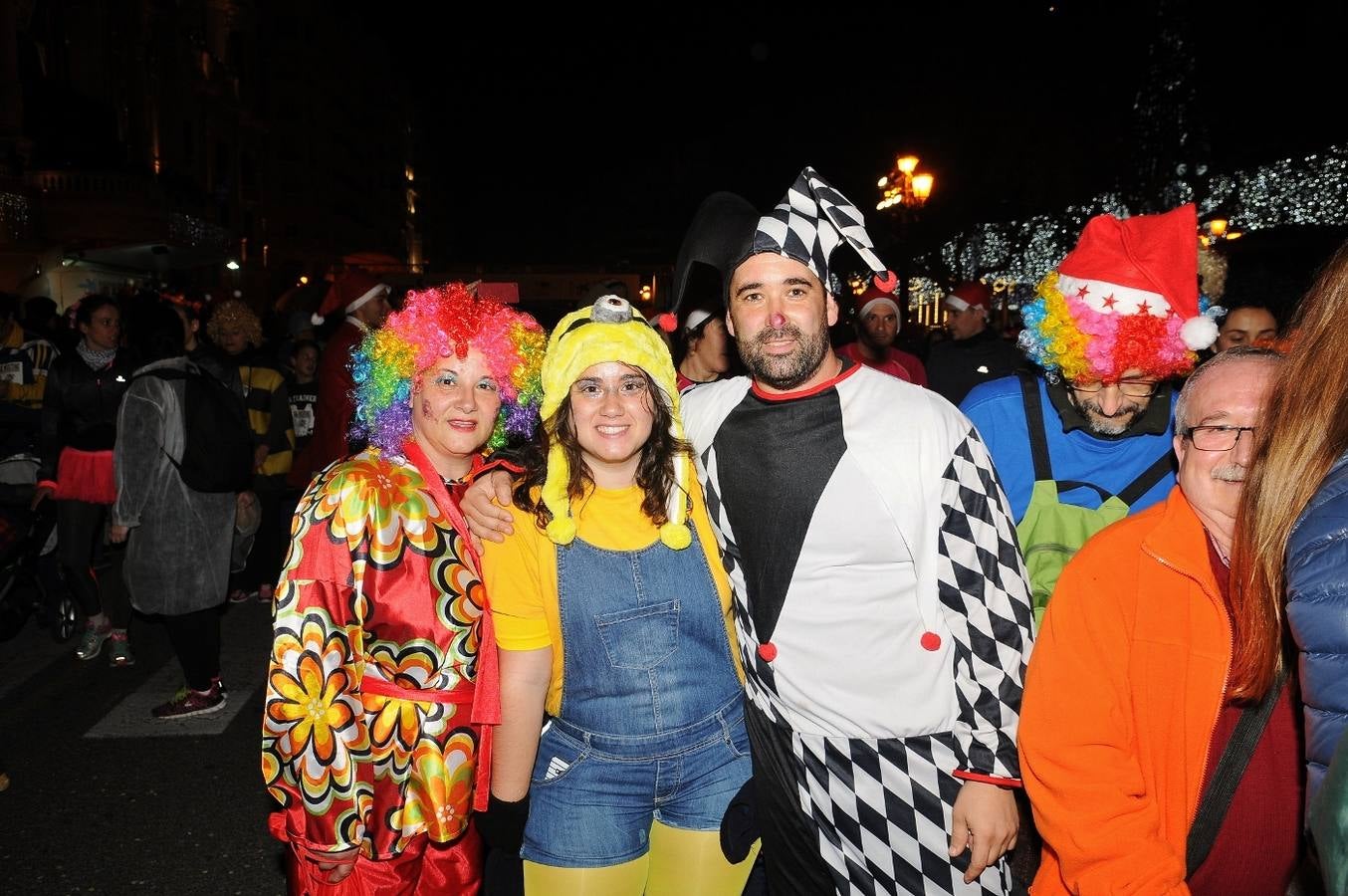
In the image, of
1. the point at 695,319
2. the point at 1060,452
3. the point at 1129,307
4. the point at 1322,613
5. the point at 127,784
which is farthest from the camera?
the point at 695,319

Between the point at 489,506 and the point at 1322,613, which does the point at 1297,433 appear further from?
the point at 489,506

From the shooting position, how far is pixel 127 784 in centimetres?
417

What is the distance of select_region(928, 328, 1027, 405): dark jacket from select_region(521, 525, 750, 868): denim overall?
14.6 ft

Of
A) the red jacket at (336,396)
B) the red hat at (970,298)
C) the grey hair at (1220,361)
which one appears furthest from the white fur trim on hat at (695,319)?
the grey hair at (1220,361)

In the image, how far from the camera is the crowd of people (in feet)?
5.83

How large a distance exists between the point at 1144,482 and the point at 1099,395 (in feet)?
0.98

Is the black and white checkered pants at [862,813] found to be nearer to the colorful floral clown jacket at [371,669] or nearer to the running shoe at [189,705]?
the colorful floral clown jacket at [371,669]

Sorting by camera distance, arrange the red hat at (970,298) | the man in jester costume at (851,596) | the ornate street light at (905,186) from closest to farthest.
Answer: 1. the man in jester costume at (851,596)
2. the red hat at (970,298)
3. the ornate street light at (905,186)

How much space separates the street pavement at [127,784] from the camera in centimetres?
351

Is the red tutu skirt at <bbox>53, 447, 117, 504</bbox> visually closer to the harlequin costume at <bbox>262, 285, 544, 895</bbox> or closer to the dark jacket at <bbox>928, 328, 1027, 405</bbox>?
the harlequin costume at <bbox>262, 285, 544, 895</bbox>

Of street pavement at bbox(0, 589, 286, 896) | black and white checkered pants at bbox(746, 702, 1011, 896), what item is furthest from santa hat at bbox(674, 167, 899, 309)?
street pavement at bbox(0, 589, 286, 896)

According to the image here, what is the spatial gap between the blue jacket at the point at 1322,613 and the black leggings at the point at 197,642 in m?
4.90

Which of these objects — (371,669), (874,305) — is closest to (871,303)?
(874,305)

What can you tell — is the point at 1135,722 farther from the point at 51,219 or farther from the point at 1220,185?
the point at 51,219
